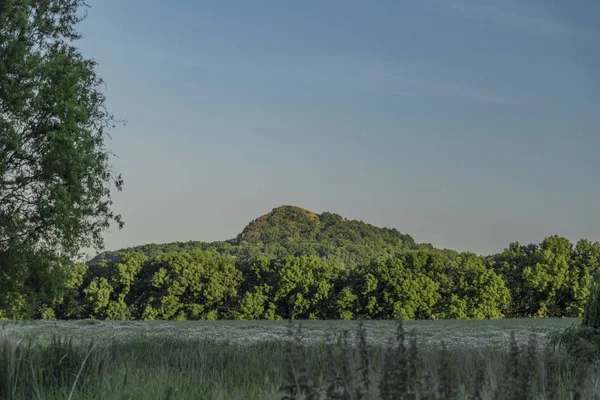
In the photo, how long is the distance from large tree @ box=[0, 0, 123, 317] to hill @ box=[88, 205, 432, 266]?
63.1 meters

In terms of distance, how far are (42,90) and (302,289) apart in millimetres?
36435

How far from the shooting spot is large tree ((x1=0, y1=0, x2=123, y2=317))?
82.3 ft

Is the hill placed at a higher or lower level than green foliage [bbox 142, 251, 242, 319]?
higher

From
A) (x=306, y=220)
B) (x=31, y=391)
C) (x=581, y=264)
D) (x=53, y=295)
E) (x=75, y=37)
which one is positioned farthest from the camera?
(x=306, y=220)

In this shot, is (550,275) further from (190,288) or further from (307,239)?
(307,239)

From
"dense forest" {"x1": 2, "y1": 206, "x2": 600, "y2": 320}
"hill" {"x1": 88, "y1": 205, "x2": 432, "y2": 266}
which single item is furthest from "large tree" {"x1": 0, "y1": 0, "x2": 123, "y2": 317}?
"hill" {"x1": 88, "y1": 205, "x2": 432, "y2": 266}

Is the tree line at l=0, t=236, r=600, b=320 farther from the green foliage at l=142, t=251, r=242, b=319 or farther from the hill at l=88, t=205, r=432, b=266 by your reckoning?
the hill at l=88, t=205, r=432, b=266

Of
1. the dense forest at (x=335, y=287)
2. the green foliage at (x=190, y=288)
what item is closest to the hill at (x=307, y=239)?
the green foliage at (x=190, y=288)

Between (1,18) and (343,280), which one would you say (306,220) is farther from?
(1,18)

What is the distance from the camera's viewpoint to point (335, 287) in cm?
5875

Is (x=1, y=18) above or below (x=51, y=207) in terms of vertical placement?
above

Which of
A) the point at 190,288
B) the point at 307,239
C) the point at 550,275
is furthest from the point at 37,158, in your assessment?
the point at 307,239

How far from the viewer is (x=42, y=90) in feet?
83.9

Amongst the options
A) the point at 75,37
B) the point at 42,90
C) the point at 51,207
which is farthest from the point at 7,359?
the point at 75,37
